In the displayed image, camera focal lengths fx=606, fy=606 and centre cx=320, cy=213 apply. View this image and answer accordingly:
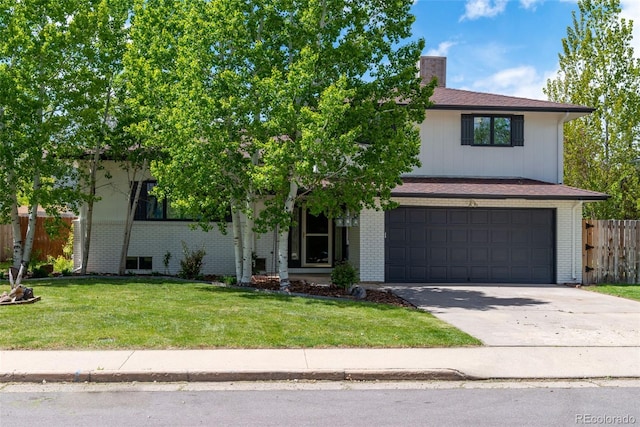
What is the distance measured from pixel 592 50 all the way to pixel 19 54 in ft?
68.9

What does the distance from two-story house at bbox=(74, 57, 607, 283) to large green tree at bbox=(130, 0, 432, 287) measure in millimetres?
2515

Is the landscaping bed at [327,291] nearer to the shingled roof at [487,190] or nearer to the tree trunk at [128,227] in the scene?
the shingled roof at [487,190]

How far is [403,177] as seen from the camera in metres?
19.8

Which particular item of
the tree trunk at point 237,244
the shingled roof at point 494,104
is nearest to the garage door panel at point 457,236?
the shingled roof at point 494,104

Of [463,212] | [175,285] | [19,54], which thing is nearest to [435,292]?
[463,212]

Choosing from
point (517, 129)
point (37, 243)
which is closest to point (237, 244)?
point (517, 129)

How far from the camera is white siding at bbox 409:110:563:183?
779 inches

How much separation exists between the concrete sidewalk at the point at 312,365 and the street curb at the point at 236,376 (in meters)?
0.01

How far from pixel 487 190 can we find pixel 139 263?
36.7 ft

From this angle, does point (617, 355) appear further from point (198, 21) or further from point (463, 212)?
point (198, 21)

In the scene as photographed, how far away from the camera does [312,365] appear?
8000 mm

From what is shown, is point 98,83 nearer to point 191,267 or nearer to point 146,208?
point 146,208

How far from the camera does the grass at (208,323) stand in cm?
920

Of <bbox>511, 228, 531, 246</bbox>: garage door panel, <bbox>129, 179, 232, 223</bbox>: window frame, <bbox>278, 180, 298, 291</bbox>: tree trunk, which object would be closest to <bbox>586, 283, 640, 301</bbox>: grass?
<bbox>511, 228, 531, 246</bbox>: garage door panel
